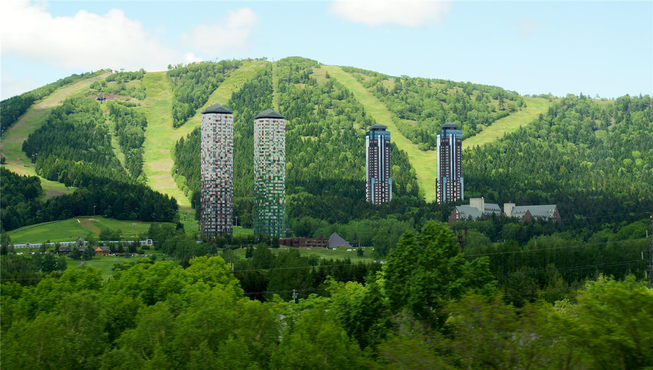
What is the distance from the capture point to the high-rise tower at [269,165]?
575 ft

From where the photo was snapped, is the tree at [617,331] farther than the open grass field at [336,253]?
No

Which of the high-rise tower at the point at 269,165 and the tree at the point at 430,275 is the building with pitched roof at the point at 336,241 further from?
the tree at the point at 430,275

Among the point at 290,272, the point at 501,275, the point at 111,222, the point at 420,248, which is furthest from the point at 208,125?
the point at 420,248

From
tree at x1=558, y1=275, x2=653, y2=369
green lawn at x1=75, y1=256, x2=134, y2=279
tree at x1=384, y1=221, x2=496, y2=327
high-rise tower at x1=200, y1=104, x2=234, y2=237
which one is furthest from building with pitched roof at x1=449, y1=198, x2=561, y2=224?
tree at x1=558, y1=275, x2=653, y2=369

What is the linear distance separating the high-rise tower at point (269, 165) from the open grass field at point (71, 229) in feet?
117

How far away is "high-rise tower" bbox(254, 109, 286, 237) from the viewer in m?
175

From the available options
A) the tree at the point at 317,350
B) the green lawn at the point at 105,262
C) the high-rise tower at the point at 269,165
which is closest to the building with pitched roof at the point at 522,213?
the high-rise tower at the point at 269,165

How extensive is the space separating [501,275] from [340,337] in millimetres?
63814

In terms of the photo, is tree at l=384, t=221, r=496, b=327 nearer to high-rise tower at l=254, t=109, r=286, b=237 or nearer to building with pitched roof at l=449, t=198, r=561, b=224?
high-rise tower at l=254, t=109, r=286, b=237

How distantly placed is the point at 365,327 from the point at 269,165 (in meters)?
126

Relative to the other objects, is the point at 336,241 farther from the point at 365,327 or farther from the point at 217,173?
the point at 365,327

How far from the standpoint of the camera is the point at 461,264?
179 feet

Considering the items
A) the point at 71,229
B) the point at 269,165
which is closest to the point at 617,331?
the point at 269,165

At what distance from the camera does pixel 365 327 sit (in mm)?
52094
